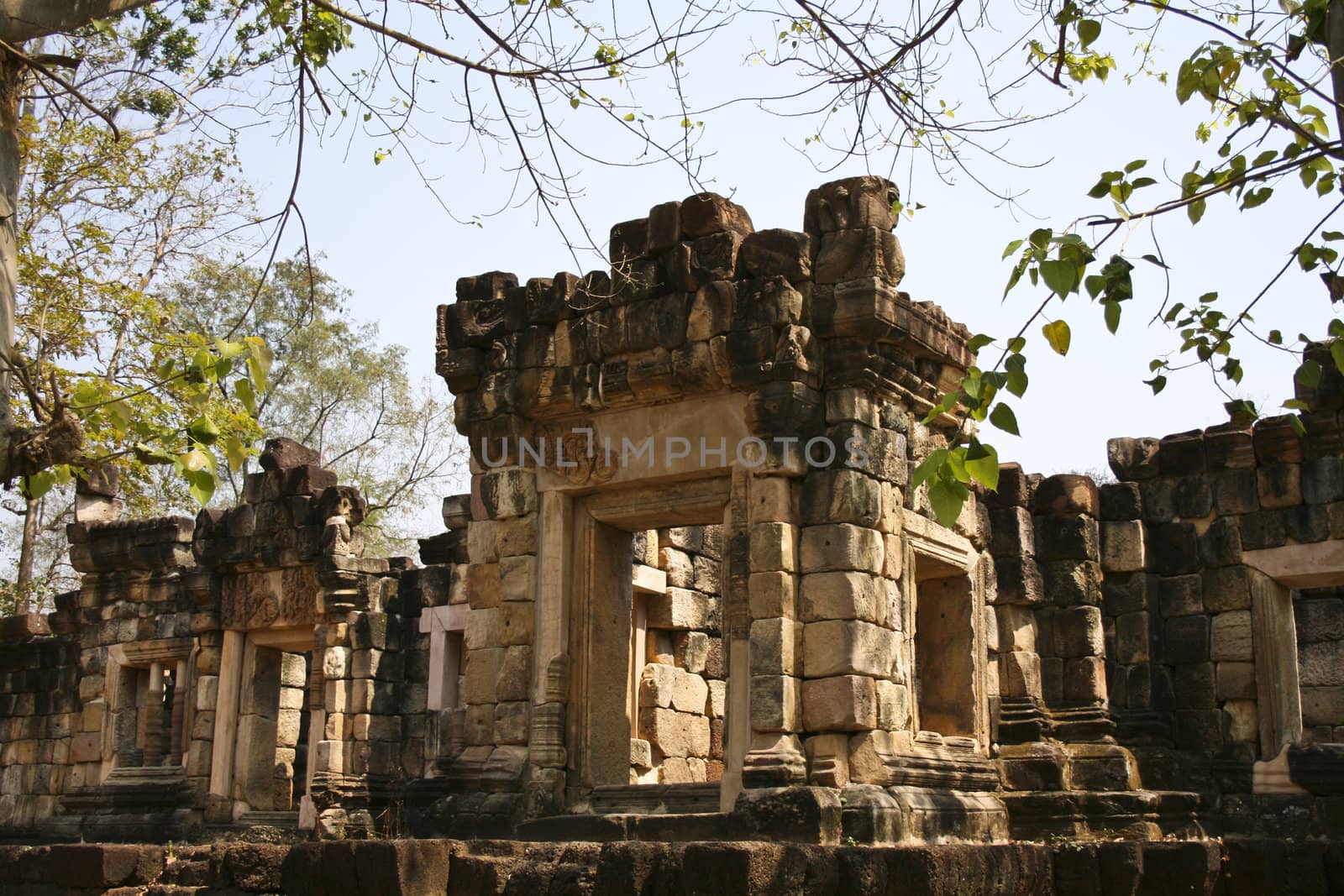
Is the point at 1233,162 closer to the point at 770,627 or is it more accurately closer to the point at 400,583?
the point at 770,627

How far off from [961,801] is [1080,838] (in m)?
1.14

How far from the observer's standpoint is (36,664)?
1864 centimetres

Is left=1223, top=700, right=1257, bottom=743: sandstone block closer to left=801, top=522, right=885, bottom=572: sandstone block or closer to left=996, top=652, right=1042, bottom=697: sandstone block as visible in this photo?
left=996, top=652, right=1042, bottom=697: sandstone block

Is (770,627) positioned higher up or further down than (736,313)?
further down

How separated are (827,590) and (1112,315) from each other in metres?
3.68

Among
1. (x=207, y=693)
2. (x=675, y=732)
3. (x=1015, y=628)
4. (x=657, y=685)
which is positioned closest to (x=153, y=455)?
(x=657, y=685)

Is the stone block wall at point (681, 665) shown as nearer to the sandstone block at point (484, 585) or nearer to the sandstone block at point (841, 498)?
the sandstone block at point (484, 585)

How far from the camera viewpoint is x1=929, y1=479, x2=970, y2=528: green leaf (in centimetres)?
479

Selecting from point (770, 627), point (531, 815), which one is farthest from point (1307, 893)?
point (531, 815)

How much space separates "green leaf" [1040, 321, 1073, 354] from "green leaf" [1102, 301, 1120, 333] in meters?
0.15

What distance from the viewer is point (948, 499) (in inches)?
192

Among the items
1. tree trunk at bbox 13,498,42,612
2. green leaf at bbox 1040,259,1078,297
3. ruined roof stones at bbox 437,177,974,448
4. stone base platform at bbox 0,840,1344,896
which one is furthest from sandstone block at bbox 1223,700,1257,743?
tree trunk at bbox 13,498,42,612

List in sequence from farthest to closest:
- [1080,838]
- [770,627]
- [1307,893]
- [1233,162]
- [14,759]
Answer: [14,759]
[1080,838]
[770,627]
[1307,893]
[1233,162]

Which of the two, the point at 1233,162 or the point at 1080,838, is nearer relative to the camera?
the point at 1233,162
